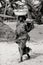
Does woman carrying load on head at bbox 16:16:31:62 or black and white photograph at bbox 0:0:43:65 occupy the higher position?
woman carrying load on head at bbox 16:16:31:62

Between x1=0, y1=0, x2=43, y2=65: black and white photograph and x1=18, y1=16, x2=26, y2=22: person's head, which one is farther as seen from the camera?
x1=0, y1=0, x2=43, y2=65: black and white photograph

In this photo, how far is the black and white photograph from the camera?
749 centimetres

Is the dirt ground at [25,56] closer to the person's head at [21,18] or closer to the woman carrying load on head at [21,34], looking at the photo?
the woman carrying load on head at [21,34]

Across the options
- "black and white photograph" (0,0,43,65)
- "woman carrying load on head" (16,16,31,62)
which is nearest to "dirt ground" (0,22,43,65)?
"black and white photograph" (0,0,43,65)

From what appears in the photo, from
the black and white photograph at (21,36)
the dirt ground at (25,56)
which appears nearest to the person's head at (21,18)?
the black and white photograph at (21,36)

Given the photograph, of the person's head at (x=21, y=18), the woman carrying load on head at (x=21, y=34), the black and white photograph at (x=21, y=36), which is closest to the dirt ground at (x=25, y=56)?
the black and white photograph at (x=21, y=36)

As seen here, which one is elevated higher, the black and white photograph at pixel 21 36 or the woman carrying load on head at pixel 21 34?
the woman carrying load on head at pixel 21 34

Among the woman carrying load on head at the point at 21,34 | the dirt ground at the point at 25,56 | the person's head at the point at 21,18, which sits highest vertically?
the person's head at the point at 21,18

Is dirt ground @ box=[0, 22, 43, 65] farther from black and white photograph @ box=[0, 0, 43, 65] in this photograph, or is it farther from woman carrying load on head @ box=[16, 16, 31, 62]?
woman carrying load on head @ box=[16, 16, 31, 62]

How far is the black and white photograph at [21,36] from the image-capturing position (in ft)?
24.6

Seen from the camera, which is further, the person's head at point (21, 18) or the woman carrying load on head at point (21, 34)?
the woman carrying load on head at point (21, 34)

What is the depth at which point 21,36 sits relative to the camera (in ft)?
24.7

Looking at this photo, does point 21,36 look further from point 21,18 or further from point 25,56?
point 25,56

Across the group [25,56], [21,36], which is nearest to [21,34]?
[21,36]
